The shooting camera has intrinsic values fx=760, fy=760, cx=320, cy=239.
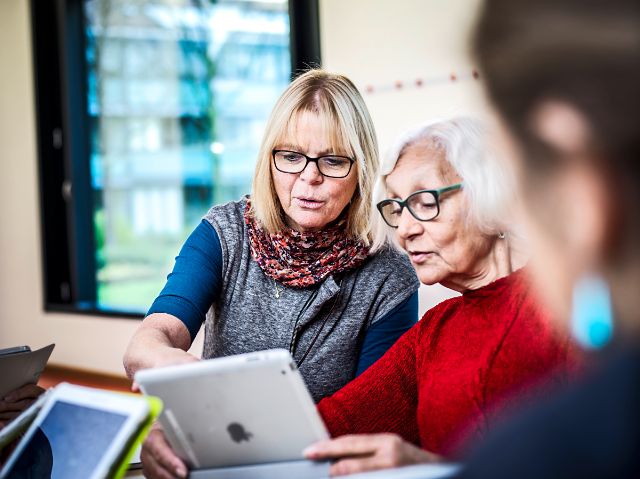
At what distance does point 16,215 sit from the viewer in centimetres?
575

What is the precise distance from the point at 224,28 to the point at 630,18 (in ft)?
14.0

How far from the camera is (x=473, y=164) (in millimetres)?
1344

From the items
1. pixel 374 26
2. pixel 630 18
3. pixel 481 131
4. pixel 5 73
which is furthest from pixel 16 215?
pixel 630 18

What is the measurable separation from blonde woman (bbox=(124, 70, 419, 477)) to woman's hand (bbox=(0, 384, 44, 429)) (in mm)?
362

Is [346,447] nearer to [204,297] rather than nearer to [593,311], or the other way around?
[593,311]

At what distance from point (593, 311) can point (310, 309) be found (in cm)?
123

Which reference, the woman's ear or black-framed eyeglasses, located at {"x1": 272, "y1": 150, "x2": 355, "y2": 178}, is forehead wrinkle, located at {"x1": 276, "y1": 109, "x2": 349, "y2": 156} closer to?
black-framed eyeglasses, located at {"x1": 272, "y1": 150, "x2": 355, "y2": 178}

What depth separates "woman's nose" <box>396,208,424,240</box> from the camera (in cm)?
139

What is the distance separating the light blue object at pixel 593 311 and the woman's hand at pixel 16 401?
106 cm

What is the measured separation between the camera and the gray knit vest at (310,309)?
5.82ft

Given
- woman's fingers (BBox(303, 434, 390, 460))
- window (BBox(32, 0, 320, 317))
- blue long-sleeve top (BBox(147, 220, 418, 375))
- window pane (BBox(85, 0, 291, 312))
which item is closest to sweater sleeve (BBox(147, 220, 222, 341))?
blue long-sleeve top (BBox(147, 220, 418, 375))

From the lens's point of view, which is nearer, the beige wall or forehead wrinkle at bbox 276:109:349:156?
forehead wrinkle at bbox 276:109:349:156

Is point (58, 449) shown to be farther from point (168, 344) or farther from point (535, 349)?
point (535, 349)

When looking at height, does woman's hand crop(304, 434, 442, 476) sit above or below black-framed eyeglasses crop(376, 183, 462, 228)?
below
